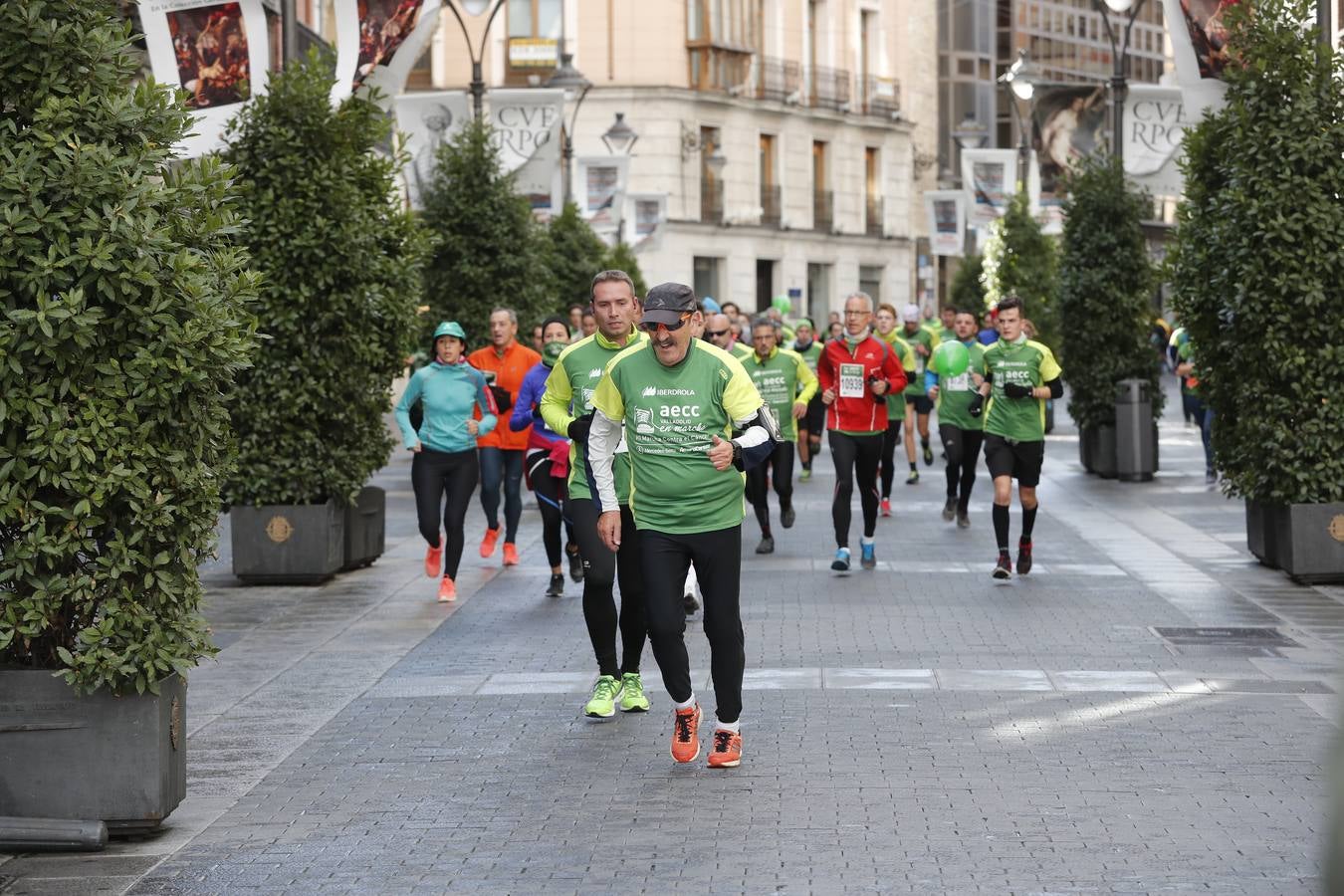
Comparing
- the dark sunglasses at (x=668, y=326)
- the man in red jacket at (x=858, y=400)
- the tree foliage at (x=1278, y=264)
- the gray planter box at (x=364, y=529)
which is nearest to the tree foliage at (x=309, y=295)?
the gray planter box at (x=364, y=529)

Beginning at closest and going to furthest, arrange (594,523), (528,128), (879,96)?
(594,523)
(528,128)
(879,96)

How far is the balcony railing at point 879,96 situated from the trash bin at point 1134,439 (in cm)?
4460

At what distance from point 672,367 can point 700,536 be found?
650mm

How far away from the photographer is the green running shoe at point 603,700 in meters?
9.56

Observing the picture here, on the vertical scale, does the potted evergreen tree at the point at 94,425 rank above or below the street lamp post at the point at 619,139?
below

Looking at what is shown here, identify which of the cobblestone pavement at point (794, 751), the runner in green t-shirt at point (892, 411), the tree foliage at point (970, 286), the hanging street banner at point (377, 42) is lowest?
the cobblestone pavement at point (794, 751)

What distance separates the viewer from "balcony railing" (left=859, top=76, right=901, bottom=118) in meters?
69.0

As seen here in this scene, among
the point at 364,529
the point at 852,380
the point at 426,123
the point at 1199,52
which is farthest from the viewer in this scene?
the point at 426,123

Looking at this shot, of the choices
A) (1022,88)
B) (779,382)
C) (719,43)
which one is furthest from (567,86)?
(779,382)

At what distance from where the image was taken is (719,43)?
62.0 metres

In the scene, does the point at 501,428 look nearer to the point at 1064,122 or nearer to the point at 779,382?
the point at 779,382

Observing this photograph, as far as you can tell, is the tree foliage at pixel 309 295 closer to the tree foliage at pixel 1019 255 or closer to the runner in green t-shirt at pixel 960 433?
the runner in green t-shirt at pixel 960 433

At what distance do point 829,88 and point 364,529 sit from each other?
52722 mm

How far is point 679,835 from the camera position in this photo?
7273 millimetres
